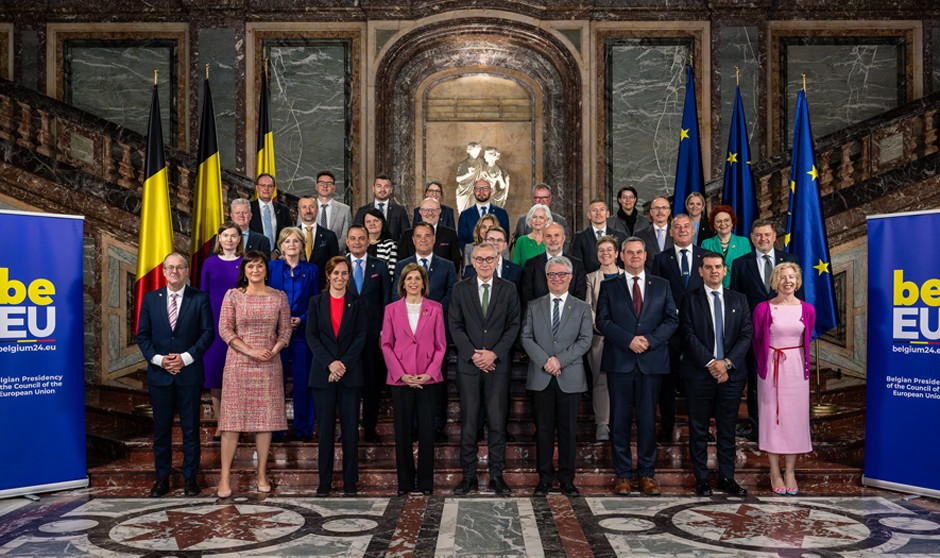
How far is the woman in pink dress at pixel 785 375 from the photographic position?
19.6 ft

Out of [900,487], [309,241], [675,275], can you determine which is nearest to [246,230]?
[309,241]

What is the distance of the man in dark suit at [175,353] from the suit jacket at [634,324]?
8.39 ft

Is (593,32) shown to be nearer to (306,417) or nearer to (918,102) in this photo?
(918,102)

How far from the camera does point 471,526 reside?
5.14 meters

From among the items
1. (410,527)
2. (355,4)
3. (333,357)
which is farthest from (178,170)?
(410,527)

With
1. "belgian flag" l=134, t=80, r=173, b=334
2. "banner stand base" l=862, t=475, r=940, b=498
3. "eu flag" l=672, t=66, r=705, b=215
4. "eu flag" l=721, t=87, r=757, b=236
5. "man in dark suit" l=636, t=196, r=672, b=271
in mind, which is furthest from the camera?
"eu flag" l=672, t=66, r=705, b=215

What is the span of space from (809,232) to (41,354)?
218 inches

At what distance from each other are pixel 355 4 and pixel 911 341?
25.3 ft

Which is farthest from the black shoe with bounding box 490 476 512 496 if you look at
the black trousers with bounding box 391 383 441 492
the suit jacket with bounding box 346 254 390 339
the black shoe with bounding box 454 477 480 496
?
the suit jacket with bounding box 346 254 390 339

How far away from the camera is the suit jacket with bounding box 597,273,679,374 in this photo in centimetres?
600

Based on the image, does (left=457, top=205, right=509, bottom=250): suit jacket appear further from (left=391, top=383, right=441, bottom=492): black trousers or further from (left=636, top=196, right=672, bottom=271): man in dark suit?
(left=391, top=383, right=441, bottom=492): black trousers

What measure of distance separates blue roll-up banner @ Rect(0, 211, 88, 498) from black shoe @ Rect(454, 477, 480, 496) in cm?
247

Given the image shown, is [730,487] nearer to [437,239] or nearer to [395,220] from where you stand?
[437,239]

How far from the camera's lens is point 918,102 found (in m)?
8.98
